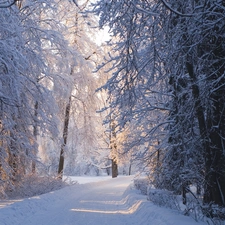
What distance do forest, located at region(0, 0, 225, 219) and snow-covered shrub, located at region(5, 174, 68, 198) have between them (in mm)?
231

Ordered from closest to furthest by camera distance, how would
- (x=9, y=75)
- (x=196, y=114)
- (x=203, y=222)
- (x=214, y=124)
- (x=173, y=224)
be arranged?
(x=173, y=224) < (x=203, y=222) < (x=214, y=124) < (x=196, y=114) < (x=9, y=75)

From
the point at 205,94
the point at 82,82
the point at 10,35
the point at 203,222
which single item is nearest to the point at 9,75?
the point at 10,35

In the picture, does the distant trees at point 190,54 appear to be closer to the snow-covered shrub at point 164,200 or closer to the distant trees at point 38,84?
the snow-covered shrub at point 164,200

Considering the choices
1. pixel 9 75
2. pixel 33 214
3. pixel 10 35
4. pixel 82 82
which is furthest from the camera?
pixel 82 82

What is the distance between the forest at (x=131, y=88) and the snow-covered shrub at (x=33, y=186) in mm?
231

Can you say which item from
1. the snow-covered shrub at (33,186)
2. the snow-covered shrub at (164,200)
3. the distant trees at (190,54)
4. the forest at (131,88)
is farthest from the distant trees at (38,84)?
the snow-covered shrub at (164,200)

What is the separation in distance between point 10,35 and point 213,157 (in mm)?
7525

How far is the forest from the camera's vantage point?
238 inches

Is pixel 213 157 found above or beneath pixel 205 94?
beneath

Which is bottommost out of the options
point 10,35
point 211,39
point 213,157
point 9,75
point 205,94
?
point 213,157

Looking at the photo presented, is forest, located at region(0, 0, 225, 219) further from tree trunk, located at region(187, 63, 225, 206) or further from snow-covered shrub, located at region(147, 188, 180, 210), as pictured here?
snow-covered shrub, located at region(147, 188, 180, 210)

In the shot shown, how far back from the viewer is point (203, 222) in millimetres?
5980

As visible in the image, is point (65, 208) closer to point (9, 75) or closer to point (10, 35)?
point (9, 75)

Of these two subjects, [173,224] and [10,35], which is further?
[10,35]
